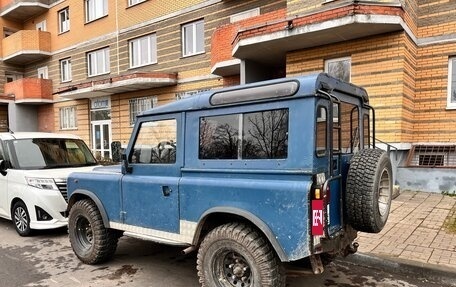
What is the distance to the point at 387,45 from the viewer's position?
8820 mm

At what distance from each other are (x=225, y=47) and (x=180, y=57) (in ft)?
13.4

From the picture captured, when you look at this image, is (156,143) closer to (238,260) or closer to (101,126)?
(238,260)

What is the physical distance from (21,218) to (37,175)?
0.88 metres

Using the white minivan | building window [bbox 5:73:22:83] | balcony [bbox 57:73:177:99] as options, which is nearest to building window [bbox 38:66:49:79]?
building window [bbox 5:73:22:83]

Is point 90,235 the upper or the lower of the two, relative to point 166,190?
lower

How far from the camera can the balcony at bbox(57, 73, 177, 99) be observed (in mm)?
14953

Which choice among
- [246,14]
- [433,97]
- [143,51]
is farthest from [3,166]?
[143,51]

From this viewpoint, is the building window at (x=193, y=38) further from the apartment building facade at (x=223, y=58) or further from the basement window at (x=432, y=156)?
the basement window at (x=432, y=156)

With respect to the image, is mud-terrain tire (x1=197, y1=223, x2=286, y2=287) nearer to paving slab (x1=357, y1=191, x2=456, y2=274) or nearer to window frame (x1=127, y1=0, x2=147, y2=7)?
paving slab (x1=357, y1=191, x2=456, y2=274)

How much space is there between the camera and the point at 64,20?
2158cm

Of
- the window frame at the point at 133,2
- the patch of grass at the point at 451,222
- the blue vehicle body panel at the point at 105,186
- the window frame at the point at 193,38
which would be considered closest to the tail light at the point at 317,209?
the blue vehicle body panel at the point at 105,186

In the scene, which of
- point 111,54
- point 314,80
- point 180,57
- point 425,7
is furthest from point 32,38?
point 314,80

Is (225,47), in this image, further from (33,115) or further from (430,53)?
(33,115)

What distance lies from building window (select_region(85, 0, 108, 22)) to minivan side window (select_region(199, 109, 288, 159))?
1739 cm
